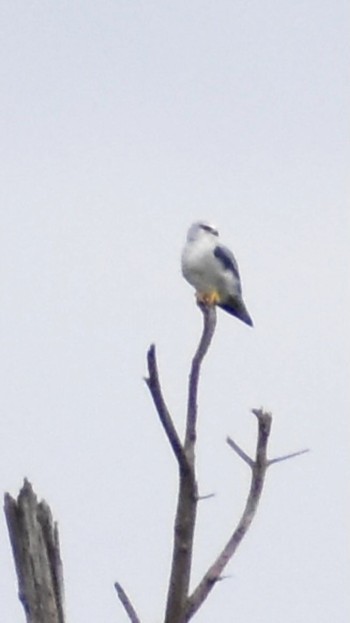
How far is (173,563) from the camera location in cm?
914

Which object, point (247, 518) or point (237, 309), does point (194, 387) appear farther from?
point (237, 309)

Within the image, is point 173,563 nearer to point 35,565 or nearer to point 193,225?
point 35,565

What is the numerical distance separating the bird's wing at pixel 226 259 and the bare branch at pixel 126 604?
650 cm

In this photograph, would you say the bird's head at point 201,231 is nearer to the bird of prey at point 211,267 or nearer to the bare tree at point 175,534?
the bird of prey at point 211,267

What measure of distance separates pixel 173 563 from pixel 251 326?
733 cm

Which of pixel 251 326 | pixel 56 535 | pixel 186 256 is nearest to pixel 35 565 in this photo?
pixel 56 535

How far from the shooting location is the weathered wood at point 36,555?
873 centimetres

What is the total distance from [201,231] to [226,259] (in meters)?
0.39

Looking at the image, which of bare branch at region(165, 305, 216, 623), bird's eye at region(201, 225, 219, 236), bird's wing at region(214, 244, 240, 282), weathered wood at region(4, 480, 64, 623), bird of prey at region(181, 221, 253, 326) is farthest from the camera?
bird's eye at region(201, 225, 219, 236)

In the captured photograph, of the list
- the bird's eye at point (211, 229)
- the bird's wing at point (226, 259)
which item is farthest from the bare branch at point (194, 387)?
the bird's eye at point (211, 229)

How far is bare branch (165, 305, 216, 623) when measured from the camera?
356 inches

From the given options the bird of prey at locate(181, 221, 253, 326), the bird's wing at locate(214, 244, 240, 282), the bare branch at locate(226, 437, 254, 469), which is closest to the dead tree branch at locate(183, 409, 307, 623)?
the bare branch at locate(226, 437, 254, 469)

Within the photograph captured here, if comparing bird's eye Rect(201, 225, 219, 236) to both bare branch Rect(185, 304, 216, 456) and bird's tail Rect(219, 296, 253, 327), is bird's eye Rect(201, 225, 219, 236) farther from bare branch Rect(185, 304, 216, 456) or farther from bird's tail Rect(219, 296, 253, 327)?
bare branch Rect(185, 304, 216, 456)

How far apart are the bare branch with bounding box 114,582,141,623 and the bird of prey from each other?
5691 mm
